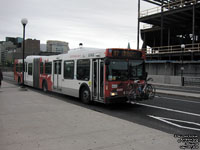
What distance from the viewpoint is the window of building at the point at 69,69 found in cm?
1205

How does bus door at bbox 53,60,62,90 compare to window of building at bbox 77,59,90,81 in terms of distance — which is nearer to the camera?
window of building at bbox 77,59,90,81

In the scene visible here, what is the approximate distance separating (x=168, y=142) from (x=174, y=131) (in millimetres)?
1540

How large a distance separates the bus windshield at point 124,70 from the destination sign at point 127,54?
244 mm

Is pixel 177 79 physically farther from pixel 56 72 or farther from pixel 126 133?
pixel 126 133

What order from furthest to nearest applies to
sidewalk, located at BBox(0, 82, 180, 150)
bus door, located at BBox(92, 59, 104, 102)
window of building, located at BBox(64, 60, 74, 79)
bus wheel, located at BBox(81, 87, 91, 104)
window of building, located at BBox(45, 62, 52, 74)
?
1. window of building, located at BBox(45, 62, 52, 74)
2. window of building, located at BBox(64, 60, 74, 79)
3. bus wheel, located at BBox(81, 87, 91, 104)
4. bus door, located at BBox(92, 59, 104, 102)
5. sidewalk, located at BBox(0, 82, 180, 150)

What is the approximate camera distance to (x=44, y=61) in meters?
15.8

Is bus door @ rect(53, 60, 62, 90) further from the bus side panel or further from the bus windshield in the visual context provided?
the bus windshield

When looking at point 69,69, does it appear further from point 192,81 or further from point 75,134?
point 192,81

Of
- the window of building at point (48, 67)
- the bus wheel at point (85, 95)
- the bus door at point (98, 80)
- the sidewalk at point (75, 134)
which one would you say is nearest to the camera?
the sidewalk at point (75, 134)

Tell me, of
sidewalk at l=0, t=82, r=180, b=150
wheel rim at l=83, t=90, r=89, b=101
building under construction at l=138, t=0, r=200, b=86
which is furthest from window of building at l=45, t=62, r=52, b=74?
building under construction at l=138, t=0, r=200, b=86

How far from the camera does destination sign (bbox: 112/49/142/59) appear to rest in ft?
31.4

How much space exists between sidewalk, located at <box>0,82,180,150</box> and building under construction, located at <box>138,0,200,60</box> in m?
28.6

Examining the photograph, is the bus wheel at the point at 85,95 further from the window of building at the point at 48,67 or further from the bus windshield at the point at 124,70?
the window of building at the point at 48,67

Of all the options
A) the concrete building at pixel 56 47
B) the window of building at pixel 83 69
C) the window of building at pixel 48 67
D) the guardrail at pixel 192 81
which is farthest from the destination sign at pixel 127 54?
the concrete building at pixel 56 47
